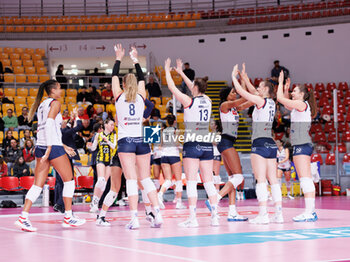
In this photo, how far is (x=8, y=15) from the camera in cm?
3102

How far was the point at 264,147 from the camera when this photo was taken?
8320 mm

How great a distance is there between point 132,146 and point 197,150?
38.4 inches

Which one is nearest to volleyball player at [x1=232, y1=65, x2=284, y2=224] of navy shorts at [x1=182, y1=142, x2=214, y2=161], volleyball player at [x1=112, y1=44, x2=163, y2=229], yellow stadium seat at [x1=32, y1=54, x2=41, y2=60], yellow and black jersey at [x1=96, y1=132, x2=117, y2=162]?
navy shorts at [x1=182, y1=142, x2=214, y2=161]

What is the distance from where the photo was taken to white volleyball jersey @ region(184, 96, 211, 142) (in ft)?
26.1

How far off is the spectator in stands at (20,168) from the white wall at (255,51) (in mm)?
12535

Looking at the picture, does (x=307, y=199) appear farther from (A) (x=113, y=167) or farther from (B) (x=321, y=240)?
(A) (x=113, y=167)

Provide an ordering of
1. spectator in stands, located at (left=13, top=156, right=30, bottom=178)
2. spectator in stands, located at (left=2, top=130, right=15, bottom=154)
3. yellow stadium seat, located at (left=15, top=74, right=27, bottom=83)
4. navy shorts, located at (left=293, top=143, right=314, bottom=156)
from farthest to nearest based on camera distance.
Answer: yellow stadium seat, located at (left=15, top=74, right=27, bottom=83) < spectator in stands, located at (left=2, top=130, right=15, bottom=154) < spectator in stands, located at (left=13, top=156, right=30, bottom=178) < navy shorts, located at (left=293, top=143, right=314, bottom=156)

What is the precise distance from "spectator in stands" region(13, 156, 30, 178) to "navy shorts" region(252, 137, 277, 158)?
892cm

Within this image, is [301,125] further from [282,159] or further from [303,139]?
[282,159]

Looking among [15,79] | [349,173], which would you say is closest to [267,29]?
[349,173]

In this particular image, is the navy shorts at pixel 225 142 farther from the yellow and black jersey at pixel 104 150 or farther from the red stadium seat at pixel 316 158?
the red stadium seat at pixel 316 158

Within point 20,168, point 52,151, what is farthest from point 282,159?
point 52,151

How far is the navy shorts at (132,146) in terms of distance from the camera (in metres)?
7.69

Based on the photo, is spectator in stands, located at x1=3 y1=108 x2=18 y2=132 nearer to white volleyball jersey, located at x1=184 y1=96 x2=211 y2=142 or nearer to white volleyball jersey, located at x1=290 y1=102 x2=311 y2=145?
white volleyball jersey, located at x1=184 y1=96 x2=211 y2=142
